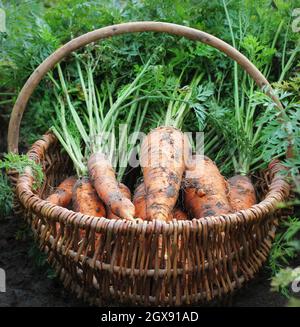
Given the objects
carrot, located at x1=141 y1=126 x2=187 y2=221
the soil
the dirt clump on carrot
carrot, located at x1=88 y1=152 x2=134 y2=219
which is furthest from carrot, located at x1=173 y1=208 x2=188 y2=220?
the soil

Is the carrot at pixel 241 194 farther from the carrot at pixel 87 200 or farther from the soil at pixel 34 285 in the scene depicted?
the carrot at pixel 87 200

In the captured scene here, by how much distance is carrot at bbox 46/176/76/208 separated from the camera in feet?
7.21

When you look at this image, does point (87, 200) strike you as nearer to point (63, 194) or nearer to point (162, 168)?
point (63, 194)

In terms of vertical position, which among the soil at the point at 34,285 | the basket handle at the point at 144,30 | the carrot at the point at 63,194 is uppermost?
the basket handle at the point at 144,30

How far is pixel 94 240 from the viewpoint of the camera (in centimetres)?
185

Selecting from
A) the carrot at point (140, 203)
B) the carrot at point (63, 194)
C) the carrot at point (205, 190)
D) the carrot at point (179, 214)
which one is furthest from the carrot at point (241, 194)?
the carrot at point (63, 194)

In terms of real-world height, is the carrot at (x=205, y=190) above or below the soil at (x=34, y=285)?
above

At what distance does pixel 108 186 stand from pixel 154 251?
380 mm

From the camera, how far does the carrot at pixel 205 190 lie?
208 cm

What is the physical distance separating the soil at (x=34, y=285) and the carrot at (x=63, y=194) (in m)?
0.21

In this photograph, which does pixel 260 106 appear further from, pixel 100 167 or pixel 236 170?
pixel 100 167

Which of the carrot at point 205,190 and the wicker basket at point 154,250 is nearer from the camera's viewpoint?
the wicker basket at point 154,250

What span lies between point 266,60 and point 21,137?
1.12 metres
